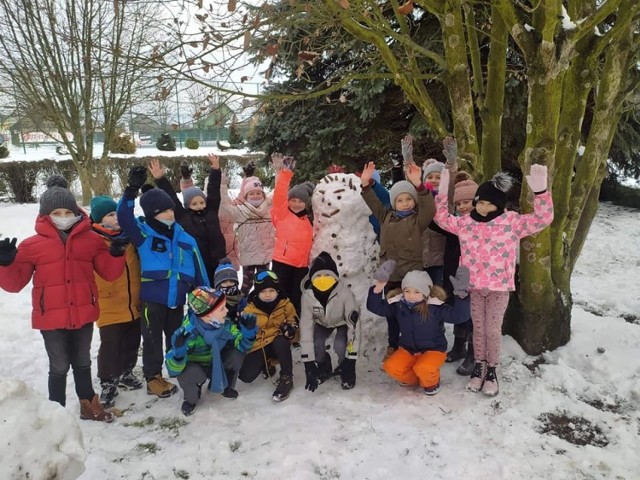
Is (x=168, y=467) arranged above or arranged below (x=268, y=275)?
below

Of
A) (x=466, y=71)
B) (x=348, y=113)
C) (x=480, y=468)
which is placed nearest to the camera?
(x=480, y=468)

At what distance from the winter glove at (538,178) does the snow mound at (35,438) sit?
3140mm

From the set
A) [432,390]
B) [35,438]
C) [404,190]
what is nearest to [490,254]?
[404,190]

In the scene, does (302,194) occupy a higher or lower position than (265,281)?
higher

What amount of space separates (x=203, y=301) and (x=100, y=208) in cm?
104

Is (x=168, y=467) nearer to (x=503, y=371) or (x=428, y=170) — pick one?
(x=503, y=371)

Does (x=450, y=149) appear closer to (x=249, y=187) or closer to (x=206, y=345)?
(x=249, y=187)

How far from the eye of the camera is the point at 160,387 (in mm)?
3740

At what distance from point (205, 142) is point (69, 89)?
25847 millimetres

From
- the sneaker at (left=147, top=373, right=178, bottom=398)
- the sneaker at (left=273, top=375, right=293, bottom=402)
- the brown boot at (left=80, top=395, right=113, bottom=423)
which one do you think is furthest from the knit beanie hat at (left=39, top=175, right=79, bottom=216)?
the sneaker at (left=273, top=375, right=293, bottom=402)

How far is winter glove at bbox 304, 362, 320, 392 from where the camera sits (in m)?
3.73

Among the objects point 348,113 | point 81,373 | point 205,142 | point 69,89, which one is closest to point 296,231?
point 81,373

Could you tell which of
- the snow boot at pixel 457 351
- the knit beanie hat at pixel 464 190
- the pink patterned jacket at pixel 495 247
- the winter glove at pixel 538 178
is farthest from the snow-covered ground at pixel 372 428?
the winter glove at pixel 538 178

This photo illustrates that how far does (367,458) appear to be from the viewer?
115 inches
